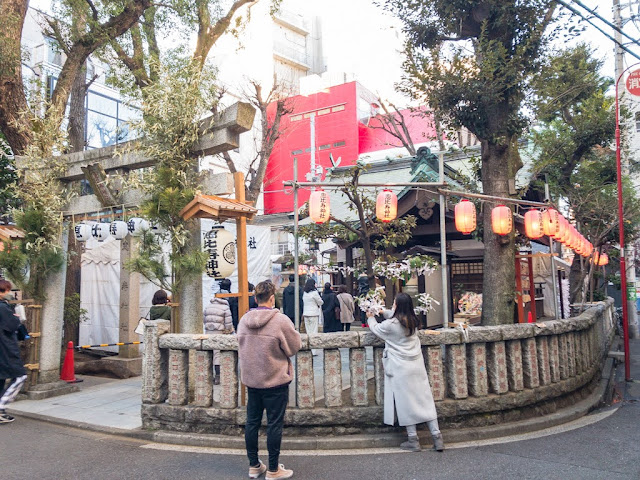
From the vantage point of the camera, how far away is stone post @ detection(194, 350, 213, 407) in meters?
6.35

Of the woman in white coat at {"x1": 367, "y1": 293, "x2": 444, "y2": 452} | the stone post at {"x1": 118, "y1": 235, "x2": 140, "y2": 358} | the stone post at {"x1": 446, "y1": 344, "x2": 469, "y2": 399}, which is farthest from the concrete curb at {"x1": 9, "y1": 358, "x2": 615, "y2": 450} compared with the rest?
the stone post at {"x1": 118, "y1": 235, "x2": 140, "y2": 358}

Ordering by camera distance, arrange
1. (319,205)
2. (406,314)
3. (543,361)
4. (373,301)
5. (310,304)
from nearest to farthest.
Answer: (406,314), (543,361), (373,301), (319,205), (310,304)

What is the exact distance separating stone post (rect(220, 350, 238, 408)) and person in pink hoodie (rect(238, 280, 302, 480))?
1.34 meters

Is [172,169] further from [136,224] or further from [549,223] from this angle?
[549,223]

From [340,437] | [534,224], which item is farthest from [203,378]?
[534,224]

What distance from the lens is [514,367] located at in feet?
22.0

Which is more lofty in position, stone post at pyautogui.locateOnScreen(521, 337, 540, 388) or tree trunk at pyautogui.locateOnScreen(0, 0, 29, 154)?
tree trunk at pyautogui.locateOnScreen(0, 0, 29, 154)

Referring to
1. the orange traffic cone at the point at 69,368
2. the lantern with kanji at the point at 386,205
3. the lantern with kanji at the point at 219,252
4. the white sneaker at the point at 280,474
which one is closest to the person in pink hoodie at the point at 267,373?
the white sneaker at the point at 280,474

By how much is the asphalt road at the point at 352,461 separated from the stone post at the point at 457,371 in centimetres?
72

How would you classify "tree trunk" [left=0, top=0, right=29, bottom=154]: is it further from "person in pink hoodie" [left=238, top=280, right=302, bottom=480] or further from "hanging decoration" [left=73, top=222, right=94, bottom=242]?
"person in pink hoodie" [left=238, top=280, right=302, bottom=480]

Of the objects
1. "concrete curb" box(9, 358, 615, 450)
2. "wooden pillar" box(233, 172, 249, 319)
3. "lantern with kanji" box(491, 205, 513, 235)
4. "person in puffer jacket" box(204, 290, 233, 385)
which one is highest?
"lantern with kanji" box(491, 205, 513, 235)

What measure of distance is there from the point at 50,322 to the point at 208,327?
3.00m

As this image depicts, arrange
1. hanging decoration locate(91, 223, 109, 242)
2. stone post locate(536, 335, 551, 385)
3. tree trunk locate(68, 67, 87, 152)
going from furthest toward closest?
tree trunk locate(68, 67, 87, 152)
hanging decoration locate(91, 223, 109, 242)
stone post locate(536, 335, 551, 385)

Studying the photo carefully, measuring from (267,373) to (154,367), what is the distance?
8.31 feet
